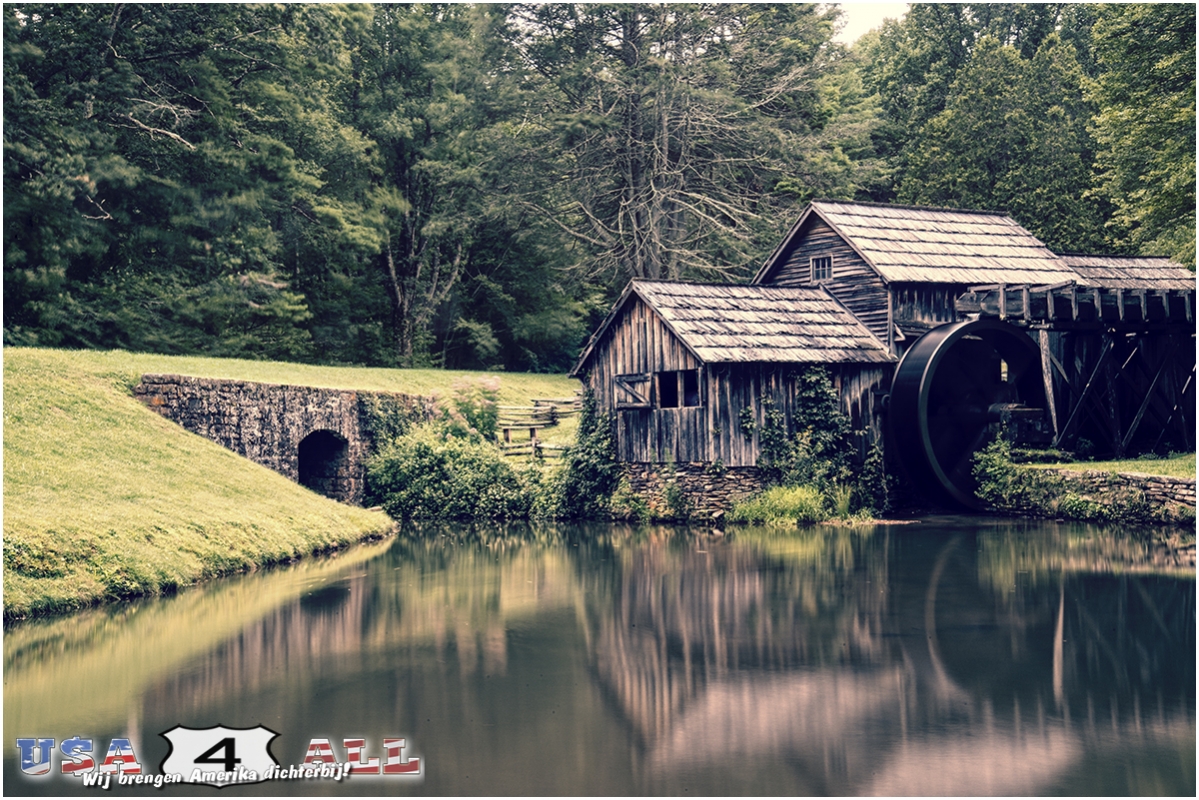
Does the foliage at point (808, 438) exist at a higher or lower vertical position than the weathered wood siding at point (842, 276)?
lower

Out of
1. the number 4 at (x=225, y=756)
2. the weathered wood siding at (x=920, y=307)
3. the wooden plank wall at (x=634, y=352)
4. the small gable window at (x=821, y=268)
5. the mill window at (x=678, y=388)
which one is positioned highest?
the small gable window at (x=821, y=268)

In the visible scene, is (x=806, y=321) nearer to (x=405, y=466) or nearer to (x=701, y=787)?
(x=405, y=466)

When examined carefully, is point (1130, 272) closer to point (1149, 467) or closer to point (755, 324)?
point (1149, 467)

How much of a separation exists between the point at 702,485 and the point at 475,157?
2523cm

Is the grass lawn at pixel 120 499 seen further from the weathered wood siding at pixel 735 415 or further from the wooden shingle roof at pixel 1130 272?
the wooden shingle roof at pixel 1130 272

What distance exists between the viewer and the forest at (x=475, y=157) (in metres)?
33.6

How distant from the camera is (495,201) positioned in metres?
42.6

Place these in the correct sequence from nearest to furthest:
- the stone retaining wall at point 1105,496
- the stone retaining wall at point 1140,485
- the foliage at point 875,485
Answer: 1. the stone retaining wall at point 1140,485
2. the stone retaining wall at point 1105,496
3. the foliage at point 875,485

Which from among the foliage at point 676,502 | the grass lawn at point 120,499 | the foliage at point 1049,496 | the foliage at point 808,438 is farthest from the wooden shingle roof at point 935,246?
the grass lawn at point 120,499

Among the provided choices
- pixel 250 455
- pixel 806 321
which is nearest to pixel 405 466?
pixel 250 455

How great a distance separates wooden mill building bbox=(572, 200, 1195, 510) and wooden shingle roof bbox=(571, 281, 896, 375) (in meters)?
0.05

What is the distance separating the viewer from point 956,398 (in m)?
26.6

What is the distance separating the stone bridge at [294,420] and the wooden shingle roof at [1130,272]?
17.6m

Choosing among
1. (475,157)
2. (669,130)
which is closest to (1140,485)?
(669,130)
